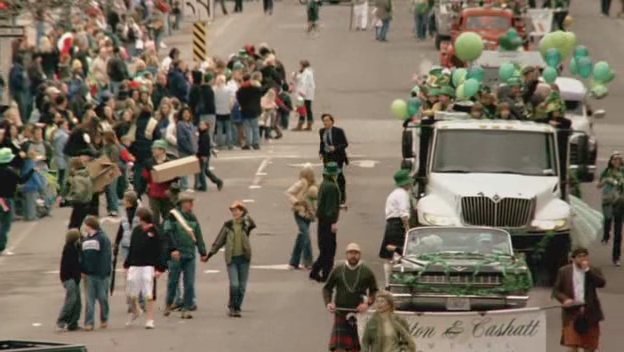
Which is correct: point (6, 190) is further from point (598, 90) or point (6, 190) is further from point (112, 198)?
point (598, 90)

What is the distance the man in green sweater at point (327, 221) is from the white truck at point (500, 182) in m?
1.13

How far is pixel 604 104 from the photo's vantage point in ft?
184

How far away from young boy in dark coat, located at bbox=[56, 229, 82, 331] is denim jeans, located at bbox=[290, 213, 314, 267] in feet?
16.5

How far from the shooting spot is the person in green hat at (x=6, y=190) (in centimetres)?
3347

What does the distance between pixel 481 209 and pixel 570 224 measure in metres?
1.35

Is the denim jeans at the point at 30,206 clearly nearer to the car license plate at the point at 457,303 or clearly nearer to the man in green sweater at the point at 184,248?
the man in green sweater at the point at 184,248

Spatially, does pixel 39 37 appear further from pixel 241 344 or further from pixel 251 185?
pixel 241 344

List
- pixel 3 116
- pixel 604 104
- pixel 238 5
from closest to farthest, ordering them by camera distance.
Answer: pixel 3 116
pixel 604 104
pixel 238 5

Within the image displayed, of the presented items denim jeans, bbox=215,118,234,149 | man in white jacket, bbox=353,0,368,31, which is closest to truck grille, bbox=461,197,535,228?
denim jeans, bbox=215,118,234,149

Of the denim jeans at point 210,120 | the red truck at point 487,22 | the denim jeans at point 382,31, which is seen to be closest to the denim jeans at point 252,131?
the denim jeans at point 210,120

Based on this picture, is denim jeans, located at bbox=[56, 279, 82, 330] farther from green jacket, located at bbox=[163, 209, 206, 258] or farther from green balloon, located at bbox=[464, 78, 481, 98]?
green balloon, located at bbox=[464, 78, 481, 98]

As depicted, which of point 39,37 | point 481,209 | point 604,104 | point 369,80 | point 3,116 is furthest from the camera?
point 369,80

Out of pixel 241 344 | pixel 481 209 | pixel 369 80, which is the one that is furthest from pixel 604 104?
pixel 241 344

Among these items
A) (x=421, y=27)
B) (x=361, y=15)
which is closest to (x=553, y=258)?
(x=421, y=27)
